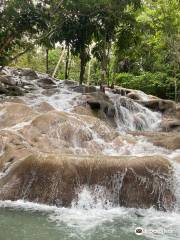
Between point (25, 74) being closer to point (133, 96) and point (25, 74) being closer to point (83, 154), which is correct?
point (133, 96)

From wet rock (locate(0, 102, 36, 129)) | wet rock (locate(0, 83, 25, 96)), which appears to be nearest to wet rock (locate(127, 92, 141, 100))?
wet rock (locate(0, 83, 25, 96))

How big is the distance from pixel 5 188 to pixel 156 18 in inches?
532

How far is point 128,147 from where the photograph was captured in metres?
11.6

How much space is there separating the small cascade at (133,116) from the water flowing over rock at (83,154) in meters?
0.04

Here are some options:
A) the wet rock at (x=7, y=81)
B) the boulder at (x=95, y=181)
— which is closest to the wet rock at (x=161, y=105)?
the wet rock at (x=7, y=81)

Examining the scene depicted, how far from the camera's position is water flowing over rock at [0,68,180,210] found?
354 inches

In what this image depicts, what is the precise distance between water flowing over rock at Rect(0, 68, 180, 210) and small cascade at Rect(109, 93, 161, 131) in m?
0.04

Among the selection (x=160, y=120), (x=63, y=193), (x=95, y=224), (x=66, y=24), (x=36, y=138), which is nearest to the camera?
(x=95, y=224)

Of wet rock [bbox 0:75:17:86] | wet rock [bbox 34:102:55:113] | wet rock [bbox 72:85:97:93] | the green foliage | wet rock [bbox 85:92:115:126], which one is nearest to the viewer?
wet rock [bbox 34:102:55:113]

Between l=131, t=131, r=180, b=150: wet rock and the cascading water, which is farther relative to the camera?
l=131, t=131, r=180, b=150: wet rock

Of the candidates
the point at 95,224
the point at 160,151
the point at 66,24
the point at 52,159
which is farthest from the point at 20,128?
the point at 66,24

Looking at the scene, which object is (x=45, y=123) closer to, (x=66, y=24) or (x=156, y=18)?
(x=66, y=24)

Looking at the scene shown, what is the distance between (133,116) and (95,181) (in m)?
8.72

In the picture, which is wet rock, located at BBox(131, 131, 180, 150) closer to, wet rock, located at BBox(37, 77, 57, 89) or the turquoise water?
the turquoise water
